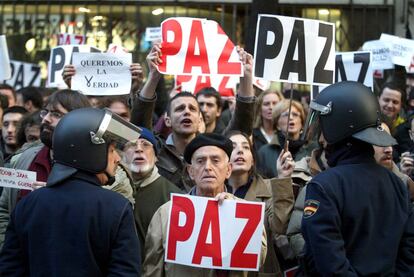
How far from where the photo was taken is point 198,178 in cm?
607

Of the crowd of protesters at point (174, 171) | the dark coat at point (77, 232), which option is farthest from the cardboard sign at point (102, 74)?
the dark coat at point (77, 232)

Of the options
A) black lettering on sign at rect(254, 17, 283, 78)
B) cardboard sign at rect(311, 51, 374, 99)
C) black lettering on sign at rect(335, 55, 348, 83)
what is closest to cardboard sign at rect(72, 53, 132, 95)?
black lettering on sign at rect(254, 17, 283, 78)

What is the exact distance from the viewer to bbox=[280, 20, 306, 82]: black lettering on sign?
24.3 ft

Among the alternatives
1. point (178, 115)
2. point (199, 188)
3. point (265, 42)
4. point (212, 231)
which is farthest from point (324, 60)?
point (212, 231)

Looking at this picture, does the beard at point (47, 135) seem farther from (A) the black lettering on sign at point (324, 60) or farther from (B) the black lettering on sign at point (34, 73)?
(B) the black lettering on sign at point (34, 73)

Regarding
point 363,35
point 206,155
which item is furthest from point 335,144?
point 363,35

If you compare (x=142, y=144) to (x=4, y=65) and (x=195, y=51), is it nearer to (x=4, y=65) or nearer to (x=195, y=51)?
(x=195, y=51)

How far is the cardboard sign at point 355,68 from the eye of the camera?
8.98 m

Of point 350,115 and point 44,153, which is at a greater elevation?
point 350,115

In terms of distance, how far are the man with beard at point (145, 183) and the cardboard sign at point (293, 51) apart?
1.16m

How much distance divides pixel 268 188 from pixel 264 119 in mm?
3346

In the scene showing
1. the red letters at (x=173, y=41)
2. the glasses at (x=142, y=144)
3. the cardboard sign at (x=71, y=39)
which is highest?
the red letters at (x=173, y=41)

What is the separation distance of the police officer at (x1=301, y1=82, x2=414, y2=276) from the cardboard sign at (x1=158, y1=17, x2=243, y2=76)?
3.16 meters

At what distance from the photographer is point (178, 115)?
774 cm
